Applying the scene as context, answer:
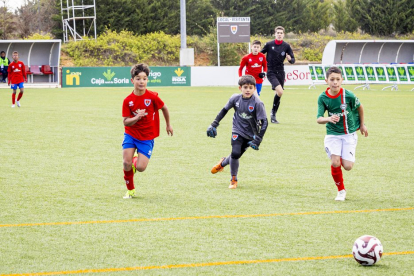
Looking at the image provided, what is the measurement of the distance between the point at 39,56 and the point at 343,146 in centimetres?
3495

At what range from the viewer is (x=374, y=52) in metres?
42.4

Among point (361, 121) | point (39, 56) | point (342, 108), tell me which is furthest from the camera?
point (39, 56)

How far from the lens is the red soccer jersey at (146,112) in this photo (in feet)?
24.0

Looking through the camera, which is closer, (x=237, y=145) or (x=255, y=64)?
Result: (x=237, y=145)

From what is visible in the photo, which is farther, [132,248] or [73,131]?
[73,131]

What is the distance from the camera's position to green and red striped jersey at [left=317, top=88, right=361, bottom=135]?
7.18 meters

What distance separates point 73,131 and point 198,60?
41.7 metres

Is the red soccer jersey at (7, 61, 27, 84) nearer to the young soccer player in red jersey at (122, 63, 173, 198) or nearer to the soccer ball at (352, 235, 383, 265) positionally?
the young soccer player in red jersey at (122, 63, 173, 198)

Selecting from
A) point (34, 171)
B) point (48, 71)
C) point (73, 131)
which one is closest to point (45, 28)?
point (48, 71)

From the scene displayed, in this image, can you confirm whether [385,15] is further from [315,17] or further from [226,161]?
[226,161]

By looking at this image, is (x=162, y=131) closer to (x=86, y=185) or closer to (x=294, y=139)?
(x=294, y=139)

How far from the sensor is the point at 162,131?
49.2ft

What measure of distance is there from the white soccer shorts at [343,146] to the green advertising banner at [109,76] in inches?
1143

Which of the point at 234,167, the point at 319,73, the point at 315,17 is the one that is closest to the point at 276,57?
the point at 234,167
